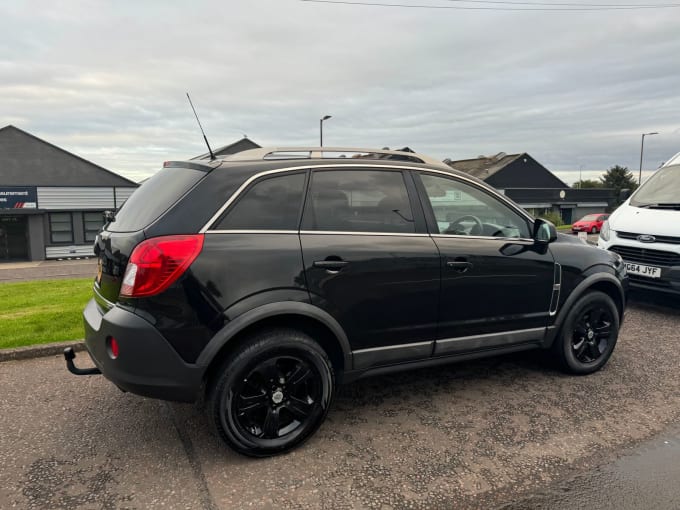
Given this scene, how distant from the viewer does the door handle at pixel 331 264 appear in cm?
299

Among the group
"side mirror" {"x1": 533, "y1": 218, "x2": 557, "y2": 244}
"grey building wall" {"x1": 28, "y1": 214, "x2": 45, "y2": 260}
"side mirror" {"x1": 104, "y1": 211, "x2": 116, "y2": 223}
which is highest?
"side mirror" {"x1": 104, "y1": 211, "x2": 116, "y2": 223}

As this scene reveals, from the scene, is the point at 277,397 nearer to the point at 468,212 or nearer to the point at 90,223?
the point at 468,212

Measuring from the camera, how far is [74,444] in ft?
10.0

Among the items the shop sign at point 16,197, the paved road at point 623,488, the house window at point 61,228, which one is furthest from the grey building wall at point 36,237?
the paved road at point 623,488

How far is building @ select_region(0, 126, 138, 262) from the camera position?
1259 inches

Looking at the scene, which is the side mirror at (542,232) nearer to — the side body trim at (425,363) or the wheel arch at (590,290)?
the wheel arch at (590,290)

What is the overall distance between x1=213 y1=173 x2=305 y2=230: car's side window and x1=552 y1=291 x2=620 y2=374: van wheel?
8.33 ft

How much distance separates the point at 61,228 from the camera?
3312 centimetres

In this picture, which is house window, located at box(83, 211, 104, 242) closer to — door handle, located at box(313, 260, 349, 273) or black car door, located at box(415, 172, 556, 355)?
black car door, located at box(415, 172, 556, 355)

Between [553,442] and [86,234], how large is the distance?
3595 centimetres

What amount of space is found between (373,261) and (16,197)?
3574 centimetres

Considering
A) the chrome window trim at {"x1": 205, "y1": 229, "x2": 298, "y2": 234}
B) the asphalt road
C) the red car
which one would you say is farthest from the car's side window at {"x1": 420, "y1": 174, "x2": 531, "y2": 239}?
the red car

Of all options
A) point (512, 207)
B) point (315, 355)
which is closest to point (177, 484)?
point (315, 355)

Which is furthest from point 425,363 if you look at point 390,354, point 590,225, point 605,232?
point 590,225
